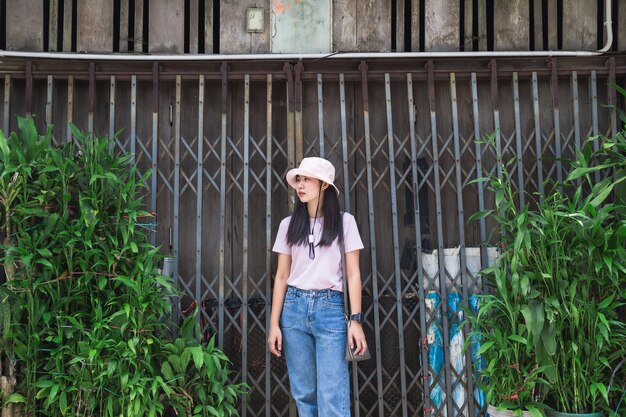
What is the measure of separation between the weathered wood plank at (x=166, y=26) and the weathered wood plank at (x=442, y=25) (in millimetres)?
1939

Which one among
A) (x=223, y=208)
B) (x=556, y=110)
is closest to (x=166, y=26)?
(x=223, y=208)

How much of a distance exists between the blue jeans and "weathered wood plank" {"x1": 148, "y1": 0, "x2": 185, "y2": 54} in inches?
86.5

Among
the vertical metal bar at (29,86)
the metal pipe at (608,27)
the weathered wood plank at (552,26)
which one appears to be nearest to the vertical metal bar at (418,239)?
the weathered wood plank at (552,26)

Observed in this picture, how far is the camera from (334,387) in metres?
3.80

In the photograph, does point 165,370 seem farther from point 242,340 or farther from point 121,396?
point 242,340

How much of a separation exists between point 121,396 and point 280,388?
4.63ft

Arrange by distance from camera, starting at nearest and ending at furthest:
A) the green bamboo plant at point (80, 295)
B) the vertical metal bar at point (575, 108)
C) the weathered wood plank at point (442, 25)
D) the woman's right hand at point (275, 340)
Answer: the green bamboo plant at point (80, 295) < the woman's right hand at point (275, 340) < the vertical metal bar at point (575, 108) < the weathered wood plank at point (442, 25)

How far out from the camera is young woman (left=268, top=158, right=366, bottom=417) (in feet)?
12.6

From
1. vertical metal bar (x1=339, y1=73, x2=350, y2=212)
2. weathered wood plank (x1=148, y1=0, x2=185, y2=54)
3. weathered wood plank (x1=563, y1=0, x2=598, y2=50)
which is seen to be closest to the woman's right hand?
vertical metal bar (x1=339, y1=73, x2=350, y2=212)

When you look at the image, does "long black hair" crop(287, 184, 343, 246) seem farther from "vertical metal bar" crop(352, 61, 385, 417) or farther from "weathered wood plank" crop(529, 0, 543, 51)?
"weathered wood plank" crop(529, 0, 543, 51)

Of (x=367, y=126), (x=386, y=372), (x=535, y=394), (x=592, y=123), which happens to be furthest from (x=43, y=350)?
(x=592, y=123)

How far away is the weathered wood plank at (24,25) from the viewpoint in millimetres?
4777

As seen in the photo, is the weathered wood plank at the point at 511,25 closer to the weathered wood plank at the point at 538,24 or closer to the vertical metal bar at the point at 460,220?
the weathered wood plank at the point at 538,24

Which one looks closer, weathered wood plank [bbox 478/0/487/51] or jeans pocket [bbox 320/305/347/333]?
jeans pocket [bbox 320/305/347/333]
